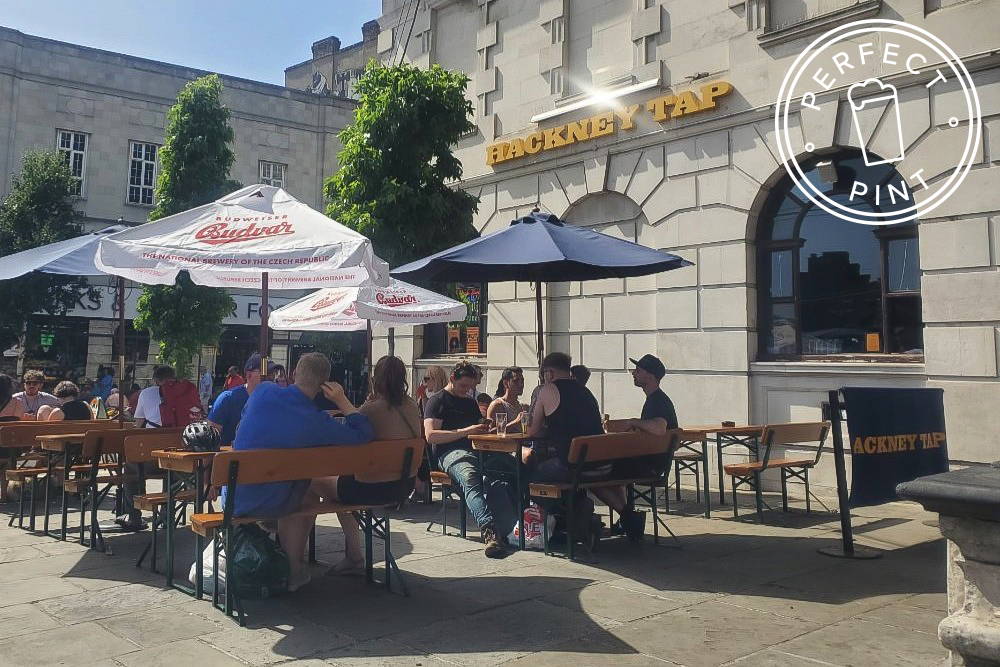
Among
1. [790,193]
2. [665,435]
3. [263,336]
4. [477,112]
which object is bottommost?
[665,435]

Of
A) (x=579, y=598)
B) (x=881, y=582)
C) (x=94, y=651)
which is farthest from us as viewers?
(x=881, y=582)

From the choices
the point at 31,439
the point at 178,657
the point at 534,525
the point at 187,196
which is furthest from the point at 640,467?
the point at 187,196

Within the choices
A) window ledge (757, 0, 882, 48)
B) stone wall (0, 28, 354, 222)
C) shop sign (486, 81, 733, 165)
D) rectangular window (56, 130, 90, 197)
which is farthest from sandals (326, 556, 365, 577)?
rectangular window (56, 130, 90, 197)

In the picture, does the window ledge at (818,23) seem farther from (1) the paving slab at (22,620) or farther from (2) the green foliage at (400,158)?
(1) the paving slab at (22,620)

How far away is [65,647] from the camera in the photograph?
171 inches

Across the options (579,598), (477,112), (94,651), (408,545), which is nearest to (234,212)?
(408,545)

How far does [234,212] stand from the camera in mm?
7074

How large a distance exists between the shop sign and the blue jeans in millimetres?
6432

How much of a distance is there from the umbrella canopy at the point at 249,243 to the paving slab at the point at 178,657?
2952 millimetres

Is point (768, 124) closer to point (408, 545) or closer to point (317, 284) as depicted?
point (317, 284)

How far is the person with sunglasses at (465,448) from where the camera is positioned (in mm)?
6738

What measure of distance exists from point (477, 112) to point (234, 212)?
339 inches

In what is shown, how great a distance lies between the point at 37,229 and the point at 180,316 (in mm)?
5715

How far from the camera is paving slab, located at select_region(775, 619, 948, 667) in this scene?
4180 mm
